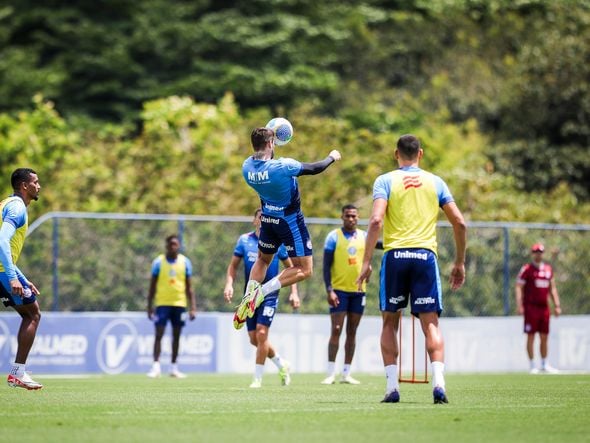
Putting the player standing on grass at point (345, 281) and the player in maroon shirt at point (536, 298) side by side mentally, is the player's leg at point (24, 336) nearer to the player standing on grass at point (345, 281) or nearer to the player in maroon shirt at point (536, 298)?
the player standing on grass at point (345, 281)

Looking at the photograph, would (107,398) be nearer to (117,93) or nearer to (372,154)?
(372,154)

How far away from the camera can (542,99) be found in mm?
40156

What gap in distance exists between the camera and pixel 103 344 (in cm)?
2258

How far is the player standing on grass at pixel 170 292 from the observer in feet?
70.0

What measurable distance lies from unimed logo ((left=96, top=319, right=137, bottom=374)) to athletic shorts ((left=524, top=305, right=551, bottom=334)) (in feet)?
24.5

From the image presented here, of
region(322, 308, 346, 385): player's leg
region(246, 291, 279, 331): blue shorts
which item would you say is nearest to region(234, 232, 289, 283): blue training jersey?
region(246, 291, 279, 331): blue shorts

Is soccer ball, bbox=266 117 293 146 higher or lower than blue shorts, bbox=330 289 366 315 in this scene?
higher

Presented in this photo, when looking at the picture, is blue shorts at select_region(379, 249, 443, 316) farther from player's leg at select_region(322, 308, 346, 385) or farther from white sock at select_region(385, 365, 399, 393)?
player's leg at select_region(322, 308, 346, 385)

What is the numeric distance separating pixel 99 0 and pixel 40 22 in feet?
7.66

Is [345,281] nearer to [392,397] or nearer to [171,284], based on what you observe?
[171,284]

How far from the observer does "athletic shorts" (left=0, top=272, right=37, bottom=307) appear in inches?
527

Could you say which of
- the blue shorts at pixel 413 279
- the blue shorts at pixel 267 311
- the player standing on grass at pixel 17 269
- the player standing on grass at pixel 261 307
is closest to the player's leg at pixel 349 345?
the player standing on grass at pixel 261 307

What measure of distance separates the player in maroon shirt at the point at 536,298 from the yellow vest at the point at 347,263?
19.6 feet

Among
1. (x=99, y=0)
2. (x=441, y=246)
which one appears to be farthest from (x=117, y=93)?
(x=441, y=246)
